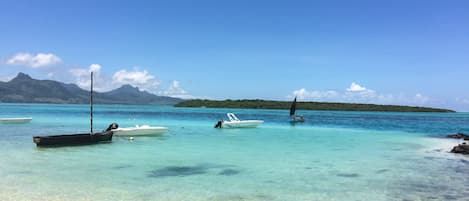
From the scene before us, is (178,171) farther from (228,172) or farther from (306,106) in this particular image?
(306,106)

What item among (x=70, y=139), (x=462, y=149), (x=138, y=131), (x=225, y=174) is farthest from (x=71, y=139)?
(x=462, y=149)

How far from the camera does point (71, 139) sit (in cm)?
2419

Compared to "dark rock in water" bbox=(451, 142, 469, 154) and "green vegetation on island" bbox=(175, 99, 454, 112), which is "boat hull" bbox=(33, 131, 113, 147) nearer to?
"dark rock in water" bbox=(451, 142, 469, 154)

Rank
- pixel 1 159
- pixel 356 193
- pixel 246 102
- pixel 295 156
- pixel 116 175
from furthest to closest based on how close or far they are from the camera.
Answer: pixel 246 102, pixel 295 156, pixel 1 159, pixel 116 175, pixel 356 193

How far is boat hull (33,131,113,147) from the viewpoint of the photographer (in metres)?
23.0

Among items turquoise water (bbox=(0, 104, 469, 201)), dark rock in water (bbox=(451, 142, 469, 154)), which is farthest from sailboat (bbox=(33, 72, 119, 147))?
dark rock in water (bbox=(451, 142, 469, 154))

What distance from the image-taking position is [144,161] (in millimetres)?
18562

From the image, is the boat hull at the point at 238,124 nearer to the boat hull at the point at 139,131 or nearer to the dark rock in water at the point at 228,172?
the boat hull at the point at 139,131

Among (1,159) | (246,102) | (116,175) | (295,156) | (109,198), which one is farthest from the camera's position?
(246,102)

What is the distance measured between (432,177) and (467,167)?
3848 mm

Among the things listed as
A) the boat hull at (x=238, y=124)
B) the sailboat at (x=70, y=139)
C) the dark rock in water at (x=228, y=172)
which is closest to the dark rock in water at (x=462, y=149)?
the dark rock in water at (x=228, y=172)

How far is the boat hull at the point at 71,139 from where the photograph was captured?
23.0 metres

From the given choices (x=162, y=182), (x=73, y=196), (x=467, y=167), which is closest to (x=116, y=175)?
(x=162, y=182)

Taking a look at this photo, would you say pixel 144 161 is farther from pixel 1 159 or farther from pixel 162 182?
pixel 1 159
